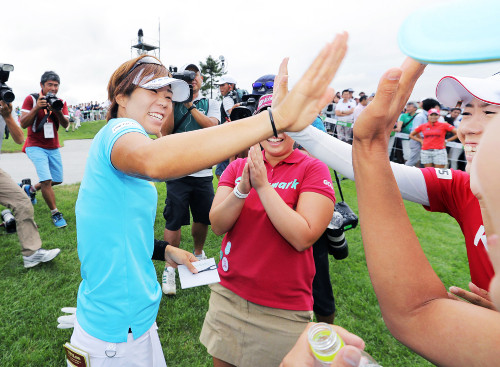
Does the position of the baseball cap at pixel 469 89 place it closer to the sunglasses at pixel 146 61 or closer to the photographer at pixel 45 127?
the sunglasses at pixel 146 61

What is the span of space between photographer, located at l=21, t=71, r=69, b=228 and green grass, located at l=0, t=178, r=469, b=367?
31.5 inches

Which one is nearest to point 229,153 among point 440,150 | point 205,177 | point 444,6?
point 444,6

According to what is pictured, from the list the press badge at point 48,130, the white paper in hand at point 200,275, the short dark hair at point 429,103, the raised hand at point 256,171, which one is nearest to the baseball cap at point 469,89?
the raised hand at point 256,171

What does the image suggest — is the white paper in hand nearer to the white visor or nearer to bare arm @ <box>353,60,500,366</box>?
the white visor

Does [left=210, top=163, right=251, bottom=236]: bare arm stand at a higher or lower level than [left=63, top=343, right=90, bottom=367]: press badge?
higher

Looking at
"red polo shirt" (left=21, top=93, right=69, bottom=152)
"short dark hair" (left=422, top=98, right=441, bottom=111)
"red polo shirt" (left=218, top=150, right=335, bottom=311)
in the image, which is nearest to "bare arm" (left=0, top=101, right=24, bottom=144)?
"red polo shirt" (left=21, top=93, right=69, bottom=152)

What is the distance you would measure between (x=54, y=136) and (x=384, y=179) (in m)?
5.67

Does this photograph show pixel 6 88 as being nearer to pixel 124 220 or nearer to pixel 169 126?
pixel 169 126

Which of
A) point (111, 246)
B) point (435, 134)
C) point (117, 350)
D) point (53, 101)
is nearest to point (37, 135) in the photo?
point (53, 101)

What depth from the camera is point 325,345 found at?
605 mm

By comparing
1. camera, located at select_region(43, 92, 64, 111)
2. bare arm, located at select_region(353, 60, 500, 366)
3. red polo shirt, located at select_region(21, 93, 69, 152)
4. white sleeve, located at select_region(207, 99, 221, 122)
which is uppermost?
bare arm, located at select_region(353, 60, 500, 366)

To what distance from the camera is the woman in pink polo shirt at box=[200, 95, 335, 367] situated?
5.19ft

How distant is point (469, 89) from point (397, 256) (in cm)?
91

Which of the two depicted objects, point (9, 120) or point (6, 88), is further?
point (9, 120)
